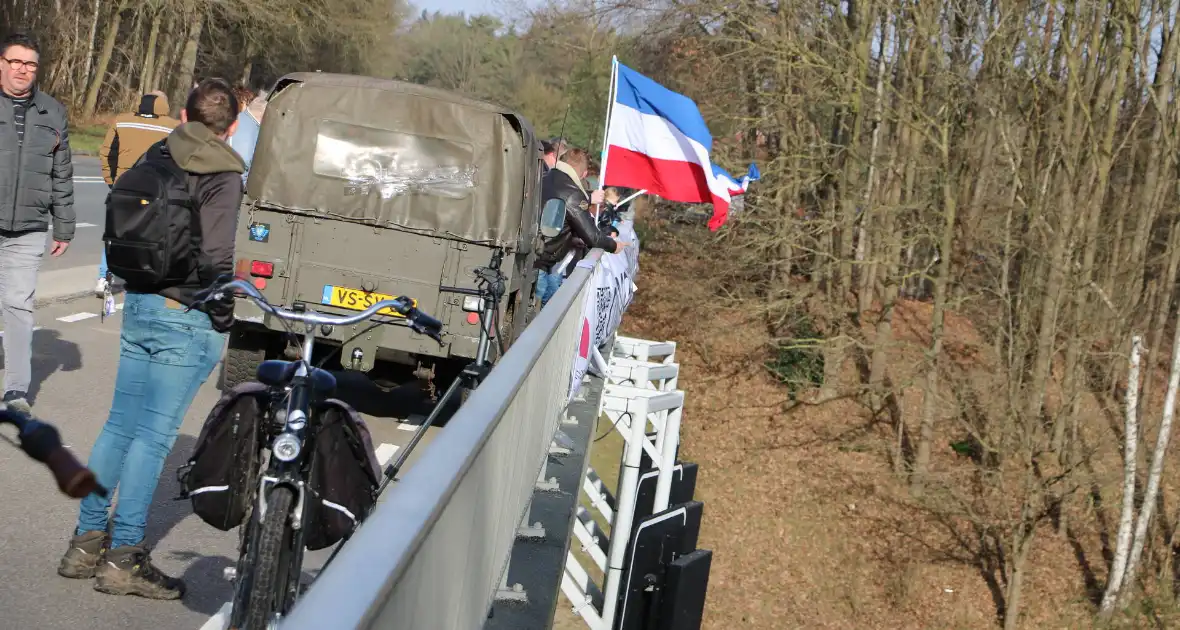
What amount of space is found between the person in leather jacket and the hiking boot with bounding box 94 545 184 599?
563 cm

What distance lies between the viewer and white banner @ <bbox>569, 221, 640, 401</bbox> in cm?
895

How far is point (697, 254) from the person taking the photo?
32531 millimetres

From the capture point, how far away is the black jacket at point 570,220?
1155 centimetres

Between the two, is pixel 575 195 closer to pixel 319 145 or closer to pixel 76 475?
pixel 319 145

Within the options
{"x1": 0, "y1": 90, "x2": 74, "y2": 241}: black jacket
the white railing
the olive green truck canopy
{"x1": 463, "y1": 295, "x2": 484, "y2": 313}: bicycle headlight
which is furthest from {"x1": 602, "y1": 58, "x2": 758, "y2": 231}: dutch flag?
{"x1": 0, "y1": 90, "x2": 74, "y2": 241}: black jacket

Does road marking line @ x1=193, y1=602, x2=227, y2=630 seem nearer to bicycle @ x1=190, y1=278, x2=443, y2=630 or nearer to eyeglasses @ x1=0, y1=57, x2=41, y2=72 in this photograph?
bicycle @ x1=190, y1=278, x2=443, y2=630

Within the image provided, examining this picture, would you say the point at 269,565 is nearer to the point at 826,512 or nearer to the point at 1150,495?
the point at 826,512

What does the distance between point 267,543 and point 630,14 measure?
27.9 meters

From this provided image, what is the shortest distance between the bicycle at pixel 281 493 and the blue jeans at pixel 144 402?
107 centimetres

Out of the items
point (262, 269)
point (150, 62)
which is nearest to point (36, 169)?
point (262, 269)

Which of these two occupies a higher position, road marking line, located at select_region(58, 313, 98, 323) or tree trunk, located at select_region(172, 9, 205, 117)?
tree trunk, located at select_region(172, 9, 205, 117)

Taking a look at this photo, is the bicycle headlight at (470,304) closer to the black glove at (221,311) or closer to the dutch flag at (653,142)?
the black glove at (221,311)

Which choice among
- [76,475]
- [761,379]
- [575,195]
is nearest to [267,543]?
[76,475]

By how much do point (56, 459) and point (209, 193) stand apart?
305 cm
